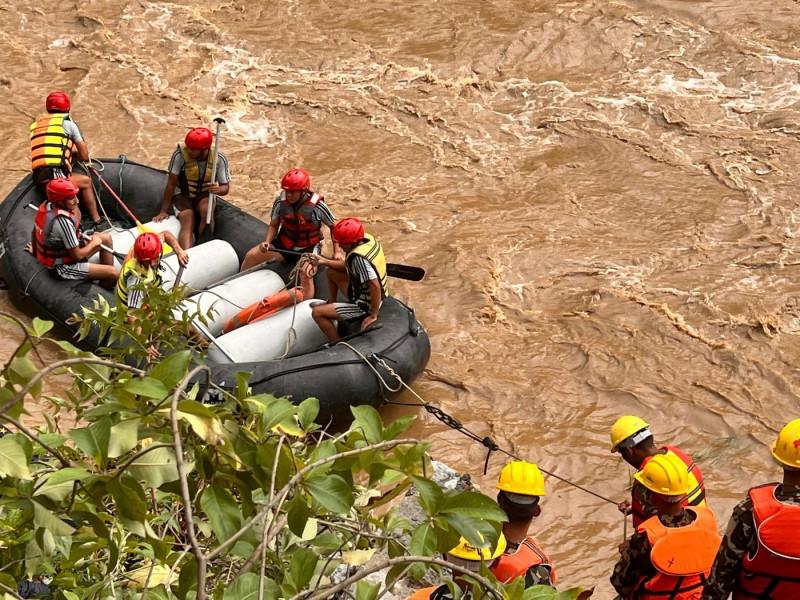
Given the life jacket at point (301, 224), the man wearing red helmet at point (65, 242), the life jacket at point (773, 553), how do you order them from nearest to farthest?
the life jacket at point (773, 553) < the man wearing red helmet at point (65, 242) < the life jacket at point (301, 224)

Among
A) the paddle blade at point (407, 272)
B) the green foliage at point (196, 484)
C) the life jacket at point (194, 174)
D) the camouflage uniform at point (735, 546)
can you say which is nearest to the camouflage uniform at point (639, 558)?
the camouflage uniform at point (735, 546)

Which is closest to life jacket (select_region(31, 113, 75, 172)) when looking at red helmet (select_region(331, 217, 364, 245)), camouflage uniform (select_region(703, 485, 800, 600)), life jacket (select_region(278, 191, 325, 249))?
life jacket (select_region(278, 191, 325, 249))

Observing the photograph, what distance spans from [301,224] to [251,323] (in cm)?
90

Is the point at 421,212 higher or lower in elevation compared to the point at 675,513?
lower

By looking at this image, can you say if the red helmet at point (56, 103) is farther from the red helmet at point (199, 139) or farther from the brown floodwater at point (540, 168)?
the brown floodwater at point (540, 168)

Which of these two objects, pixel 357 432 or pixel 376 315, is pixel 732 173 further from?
pixel 357 432

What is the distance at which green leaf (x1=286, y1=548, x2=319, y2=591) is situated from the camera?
5.21 ft

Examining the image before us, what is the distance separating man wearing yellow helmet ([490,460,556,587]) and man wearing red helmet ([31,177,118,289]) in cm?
400

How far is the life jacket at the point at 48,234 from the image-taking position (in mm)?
6088

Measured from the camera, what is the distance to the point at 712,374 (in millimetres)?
6328

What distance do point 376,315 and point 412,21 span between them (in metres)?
6.81

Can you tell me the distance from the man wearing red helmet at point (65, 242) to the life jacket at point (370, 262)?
1.77 metres

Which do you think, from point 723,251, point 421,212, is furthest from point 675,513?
point 421,212

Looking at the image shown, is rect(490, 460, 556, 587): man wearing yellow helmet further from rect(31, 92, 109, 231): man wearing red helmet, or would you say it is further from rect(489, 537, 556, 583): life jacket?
rect(31, 92, 109, 231): man wearing red helmet
